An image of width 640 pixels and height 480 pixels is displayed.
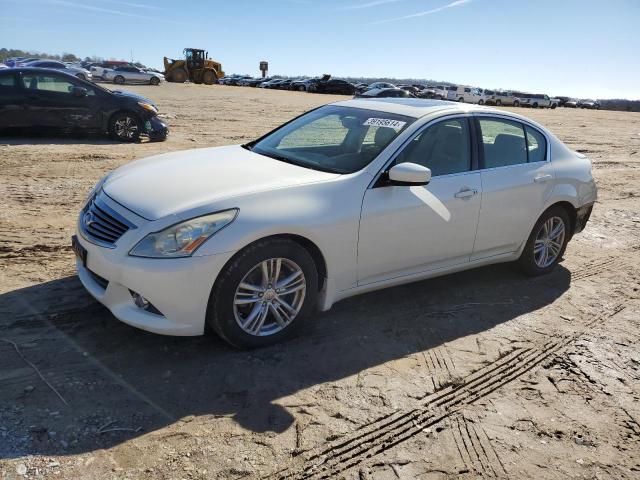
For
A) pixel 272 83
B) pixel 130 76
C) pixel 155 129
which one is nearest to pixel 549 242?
pixel 155 129

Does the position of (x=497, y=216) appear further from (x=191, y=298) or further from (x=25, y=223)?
(x=25, y=223)

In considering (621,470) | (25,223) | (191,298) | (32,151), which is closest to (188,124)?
(32,151)

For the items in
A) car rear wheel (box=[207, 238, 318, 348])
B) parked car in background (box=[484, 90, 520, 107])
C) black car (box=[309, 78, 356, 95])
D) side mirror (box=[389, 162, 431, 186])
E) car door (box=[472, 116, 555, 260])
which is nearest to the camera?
car rear wheel (box=[207, 238, 318, 348])

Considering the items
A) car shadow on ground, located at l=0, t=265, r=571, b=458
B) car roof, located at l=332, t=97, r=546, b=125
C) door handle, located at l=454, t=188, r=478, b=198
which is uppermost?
car roof, located at l=332, t=97, r=546, b=125

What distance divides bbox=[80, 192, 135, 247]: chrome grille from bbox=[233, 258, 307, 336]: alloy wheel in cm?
82

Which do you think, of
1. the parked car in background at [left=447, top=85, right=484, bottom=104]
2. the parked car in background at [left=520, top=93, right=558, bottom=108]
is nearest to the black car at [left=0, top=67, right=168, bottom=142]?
the parked car in background at [left=447, top=85, right=484, bottom=104]

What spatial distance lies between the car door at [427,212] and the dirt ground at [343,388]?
19.2 inches

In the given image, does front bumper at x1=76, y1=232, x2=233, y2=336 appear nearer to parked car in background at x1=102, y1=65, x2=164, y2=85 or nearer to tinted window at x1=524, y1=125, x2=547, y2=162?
tinted window at x1=524, y1=125, x2=547, y2=162

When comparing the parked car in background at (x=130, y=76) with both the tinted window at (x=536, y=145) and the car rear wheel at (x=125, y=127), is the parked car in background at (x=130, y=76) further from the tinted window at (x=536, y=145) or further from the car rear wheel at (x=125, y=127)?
the tinted window at (x=536, y=145)

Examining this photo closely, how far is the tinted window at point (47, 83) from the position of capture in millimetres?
11366

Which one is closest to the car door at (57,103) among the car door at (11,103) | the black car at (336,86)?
the car door at (11,103)

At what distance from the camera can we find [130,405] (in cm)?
311

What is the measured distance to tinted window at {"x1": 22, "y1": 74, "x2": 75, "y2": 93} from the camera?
11.4m

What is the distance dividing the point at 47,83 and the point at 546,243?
34.0 ft
